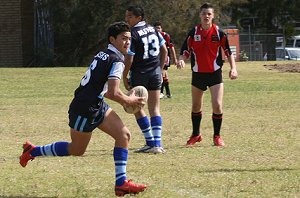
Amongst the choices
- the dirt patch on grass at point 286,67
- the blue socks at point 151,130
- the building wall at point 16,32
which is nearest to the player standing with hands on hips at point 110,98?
the blue socks at point 151,130

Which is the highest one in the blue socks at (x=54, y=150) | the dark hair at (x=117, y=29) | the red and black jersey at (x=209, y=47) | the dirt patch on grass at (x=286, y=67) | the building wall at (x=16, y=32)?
the dark hair at (x=117, y=29)

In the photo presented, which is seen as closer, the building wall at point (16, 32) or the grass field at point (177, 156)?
the grass field at point (177, 156)

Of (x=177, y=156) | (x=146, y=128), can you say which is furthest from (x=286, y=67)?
(x=177, y=156)

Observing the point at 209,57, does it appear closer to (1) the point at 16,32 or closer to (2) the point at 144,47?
(2) the point at 144,47

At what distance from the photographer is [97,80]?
25.3 ft

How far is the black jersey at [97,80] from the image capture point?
7.66 m

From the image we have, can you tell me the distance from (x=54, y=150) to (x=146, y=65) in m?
3.00

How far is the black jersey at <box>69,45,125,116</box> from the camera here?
7663mm

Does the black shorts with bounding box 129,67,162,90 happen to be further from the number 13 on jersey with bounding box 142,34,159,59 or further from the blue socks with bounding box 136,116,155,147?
the blue socks with bounding box 136,116,155,147

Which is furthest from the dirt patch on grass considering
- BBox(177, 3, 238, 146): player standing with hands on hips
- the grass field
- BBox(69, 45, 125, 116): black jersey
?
BBox(69, 45, 125, 116): black jersey

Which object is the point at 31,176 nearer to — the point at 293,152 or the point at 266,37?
the point at 293,152

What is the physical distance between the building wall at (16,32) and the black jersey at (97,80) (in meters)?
31.6

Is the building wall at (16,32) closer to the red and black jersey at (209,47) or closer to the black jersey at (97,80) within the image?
the red and black jersey at (209,47)

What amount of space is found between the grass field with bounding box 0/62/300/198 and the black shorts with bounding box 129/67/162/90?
98cm
